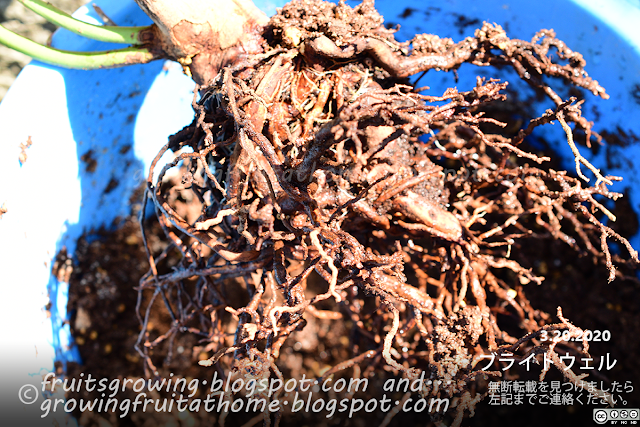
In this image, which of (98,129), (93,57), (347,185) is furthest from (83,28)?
(347,185)

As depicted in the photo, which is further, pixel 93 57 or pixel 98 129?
pixel 98 129

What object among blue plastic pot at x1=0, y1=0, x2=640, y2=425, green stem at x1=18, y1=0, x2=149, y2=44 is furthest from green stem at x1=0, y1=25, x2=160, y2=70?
blue plastic pot at x1=0, y1=0, x2=640, y2=425

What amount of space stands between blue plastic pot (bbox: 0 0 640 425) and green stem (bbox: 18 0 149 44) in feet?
0.59

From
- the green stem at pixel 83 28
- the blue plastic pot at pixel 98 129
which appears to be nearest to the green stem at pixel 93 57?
the green stem at pixel 83 28

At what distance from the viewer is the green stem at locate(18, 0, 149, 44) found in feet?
2.46

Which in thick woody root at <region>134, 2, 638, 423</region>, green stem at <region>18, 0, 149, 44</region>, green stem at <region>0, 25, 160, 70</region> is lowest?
thick woody root at <region>134, 2, 638, 423</region>

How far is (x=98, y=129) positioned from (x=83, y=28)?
0.39 metres

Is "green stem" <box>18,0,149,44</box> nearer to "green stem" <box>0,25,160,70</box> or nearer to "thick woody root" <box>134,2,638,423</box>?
"green stem" <box>0,25,160,70</box>

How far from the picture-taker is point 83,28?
2.53ft

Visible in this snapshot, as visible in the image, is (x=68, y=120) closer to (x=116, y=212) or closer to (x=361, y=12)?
(x=116, y=212)

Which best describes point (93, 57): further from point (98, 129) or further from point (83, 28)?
point (98, 129)

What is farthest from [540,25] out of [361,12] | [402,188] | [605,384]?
[605,384]

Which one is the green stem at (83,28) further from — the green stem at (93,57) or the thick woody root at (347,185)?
the thick woody root at (347,185)

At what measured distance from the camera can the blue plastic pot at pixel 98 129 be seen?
87 cm
